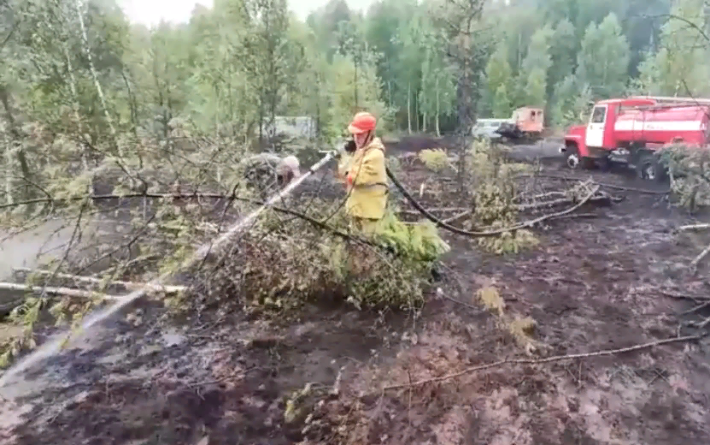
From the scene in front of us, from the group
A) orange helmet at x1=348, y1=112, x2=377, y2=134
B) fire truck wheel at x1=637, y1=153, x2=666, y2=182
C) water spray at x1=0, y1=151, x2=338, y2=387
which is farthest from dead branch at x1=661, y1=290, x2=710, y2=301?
fire truck wheel at x1=637, y1=153, x2=666, y2=182

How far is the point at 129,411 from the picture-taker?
11.5ft

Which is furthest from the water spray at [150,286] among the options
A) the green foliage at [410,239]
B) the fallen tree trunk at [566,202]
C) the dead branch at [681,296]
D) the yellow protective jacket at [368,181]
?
the fallen tree trunk at [566,202]

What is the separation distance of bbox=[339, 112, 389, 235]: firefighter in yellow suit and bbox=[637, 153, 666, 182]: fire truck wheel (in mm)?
10015

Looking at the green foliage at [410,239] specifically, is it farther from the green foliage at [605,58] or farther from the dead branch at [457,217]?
the green foliage at [605,58]

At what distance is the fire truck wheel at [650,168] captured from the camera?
1246 cm

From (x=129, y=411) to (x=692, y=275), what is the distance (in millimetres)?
6203

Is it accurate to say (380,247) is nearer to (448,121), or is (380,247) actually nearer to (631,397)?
(631,397)

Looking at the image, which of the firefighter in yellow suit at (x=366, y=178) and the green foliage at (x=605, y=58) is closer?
the firefighter in yellow suit at (x=366, y=178)

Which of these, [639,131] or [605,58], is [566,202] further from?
[605,58]

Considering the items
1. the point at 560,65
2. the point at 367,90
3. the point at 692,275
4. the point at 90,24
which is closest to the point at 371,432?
the point at 692,275

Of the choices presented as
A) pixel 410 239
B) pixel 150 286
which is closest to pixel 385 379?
pixel 410 239

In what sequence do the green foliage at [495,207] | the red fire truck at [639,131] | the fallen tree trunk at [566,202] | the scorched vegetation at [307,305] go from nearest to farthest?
the scorched vegetation at [307,305], the green foliage at [495,207], the fallen tree trunk at [566,202], the red fire truck at [639,131]

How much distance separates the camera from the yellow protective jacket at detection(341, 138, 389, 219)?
482 cm

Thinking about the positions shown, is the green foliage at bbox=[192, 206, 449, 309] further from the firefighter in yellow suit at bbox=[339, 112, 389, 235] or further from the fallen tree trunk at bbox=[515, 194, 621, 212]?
the fallen tree trunk at bbox=[515, 194, 621, 212]
